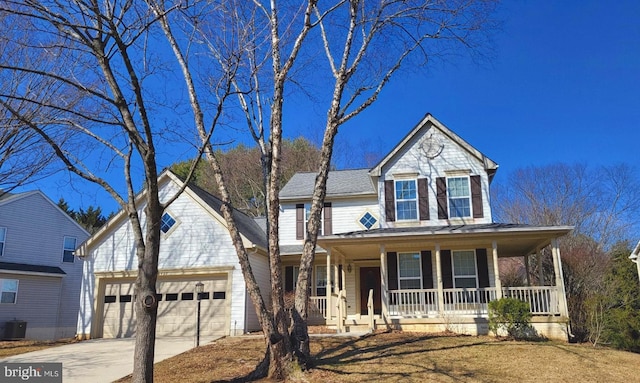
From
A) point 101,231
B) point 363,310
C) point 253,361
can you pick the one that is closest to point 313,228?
point 253,361

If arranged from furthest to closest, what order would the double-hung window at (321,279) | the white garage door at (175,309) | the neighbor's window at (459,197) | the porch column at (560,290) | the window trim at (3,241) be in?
1. the window trim at (3,241)
2. the double-hung window at (321,279)
3. the neighbor's window at (459,197)
4. the white garage door at (175,309)
5. the porch column at (560,290)

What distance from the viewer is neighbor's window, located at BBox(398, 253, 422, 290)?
1667 cm

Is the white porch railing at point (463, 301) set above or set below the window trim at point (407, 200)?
below

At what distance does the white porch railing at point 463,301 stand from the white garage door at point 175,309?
5862 mm

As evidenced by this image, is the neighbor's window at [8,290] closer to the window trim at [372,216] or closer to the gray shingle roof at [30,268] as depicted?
the gray shingle roof at [30,268]

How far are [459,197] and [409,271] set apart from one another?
3.22m

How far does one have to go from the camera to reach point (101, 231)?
17.1 m

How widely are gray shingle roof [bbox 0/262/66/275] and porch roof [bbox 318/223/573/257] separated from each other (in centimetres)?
1494

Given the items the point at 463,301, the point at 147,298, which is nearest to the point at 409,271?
the point at 463,301

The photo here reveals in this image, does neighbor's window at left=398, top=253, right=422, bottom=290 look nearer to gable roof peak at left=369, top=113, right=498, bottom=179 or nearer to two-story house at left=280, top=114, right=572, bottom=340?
two-story house at left=280, top=114, right=572, bottom=340

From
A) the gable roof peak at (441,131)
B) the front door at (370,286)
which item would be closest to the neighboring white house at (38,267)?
the front door at (370,286)

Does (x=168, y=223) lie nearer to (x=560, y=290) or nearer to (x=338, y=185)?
(x=338, y=185)

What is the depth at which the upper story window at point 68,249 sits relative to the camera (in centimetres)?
2450

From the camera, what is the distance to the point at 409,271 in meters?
16.9
